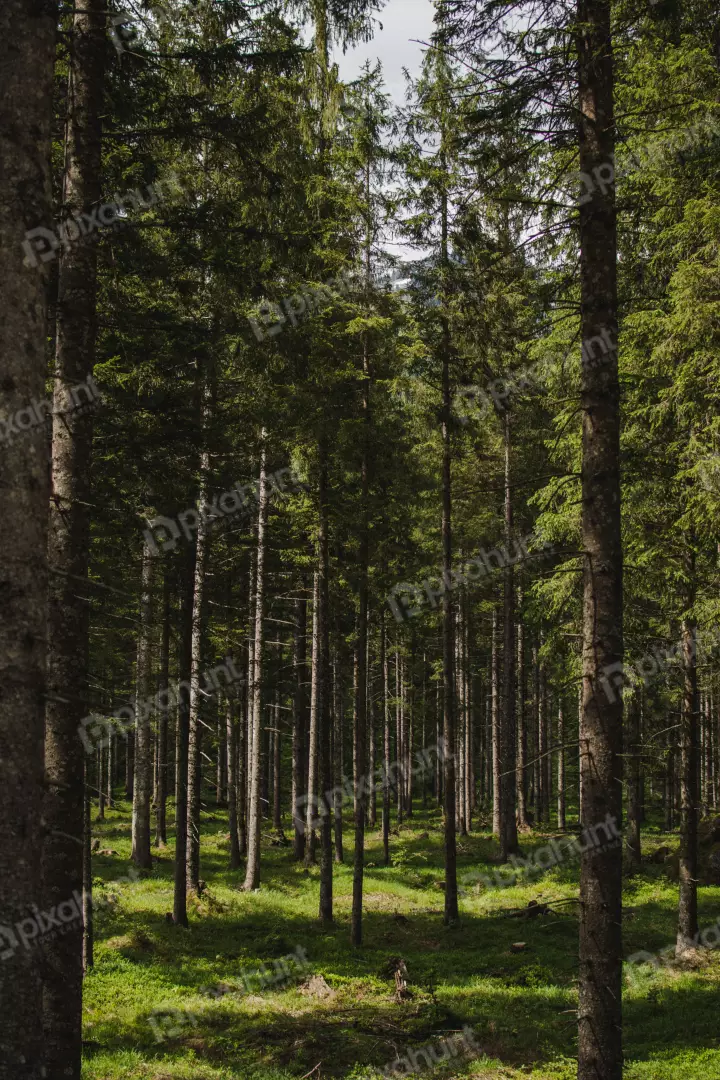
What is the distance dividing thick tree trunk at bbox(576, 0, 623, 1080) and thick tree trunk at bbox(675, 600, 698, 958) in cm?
747

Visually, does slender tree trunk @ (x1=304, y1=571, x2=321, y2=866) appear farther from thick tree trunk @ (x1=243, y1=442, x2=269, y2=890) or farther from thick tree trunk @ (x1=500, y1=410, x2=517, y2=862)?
thick tree trunk @ (x1=500, y1=410, x2=517, y2=862)

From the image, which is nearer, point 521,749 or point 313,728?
point 313,728

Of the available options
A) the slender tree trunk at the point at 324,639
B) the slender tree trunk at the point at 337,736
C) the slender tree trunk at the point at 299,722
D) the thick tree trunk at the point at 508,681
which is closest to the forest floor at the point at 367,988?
the slender tree trunk at the point at 324,639

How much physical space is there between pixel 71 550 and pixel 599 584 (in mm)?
4576

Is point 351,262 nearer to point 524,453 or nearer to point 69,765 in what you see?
point 524,453

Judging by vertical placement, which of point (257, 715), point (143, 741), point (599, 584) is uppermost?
point (599, 584)

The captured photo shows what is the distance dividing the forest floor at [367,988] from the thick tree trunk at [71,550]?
4088 mm

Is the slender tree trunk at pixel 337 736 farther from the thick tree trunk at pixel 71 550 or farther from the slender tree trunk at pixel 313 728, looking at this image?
the thick tree trunk at pixel 71 550

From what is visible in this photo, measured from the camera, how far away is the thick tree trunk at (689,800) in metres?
13.0

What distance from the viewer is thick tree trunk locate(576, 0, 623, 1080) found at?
5.94m

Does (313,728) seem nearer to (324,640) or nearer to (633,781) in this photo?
(324,640)

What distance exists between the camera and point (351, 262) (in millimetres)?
16969

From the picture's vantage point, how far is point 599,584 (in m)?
6.37

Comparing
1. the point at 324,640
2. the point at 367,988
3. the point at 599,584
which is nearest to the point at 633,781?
the point at 324,640
